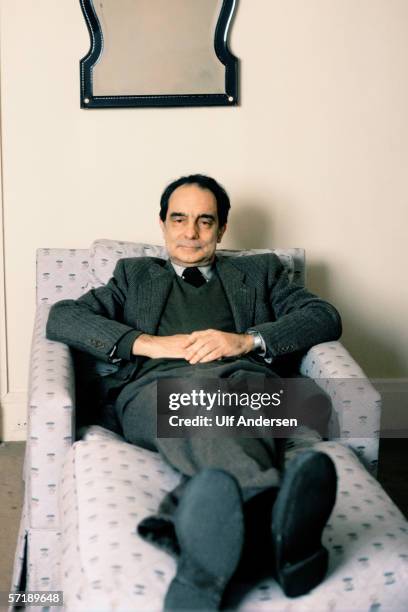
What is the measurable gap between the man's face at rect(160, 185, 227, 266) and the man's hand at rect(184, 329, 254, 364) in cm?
31

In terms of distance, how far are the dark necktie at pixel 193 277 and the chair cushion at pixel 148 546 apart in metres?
0.68

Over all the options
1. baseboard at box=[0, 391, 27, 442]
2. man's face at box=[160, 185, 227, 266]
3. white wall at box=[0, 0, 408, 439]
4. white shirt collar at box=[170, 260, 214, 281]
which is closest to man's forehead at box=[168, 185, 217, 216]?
man's face at box=[160, 185, 227, 266]

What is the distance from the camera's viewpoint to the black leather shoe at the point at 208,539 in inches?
50.9

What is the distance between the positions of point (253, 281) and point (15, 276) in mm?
1008

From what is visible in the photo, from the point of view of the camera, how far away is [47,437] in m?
1.83

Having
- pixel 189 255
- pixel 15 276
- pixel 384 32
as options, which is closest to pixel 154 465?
pixel 189 255

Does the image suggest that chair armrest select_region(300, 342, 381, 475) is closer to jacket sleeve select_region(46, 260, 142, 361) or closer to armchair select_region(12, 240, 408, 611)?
armchair select_region(12, 240, 408, 611)

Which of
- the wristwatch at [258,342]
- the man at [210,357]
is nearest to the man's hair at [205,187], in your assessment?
the man at [210,357]

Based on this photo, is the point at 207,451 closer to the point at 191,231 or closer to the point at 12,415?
the point at 191,231

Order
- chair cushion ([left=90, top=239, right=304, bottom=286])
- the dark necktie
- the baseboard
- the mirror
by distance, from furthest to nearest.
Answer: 1. the baseboard
2. the mirror
3. chair cushion ([left=90, top=239, right=304, bottom=286])
4. the dark necktie

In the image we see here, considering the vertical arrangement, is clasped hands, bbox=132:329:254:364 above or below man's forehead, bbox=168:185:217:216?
below

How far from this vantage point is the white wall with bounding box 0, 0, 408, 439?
2.79 metres

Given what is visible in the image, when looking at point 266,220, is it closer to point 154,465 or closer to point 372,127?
point 372,127

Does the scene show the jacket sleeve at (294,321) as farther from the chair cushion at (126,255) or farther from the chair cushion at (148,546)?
the chair cushion at (148,546)
